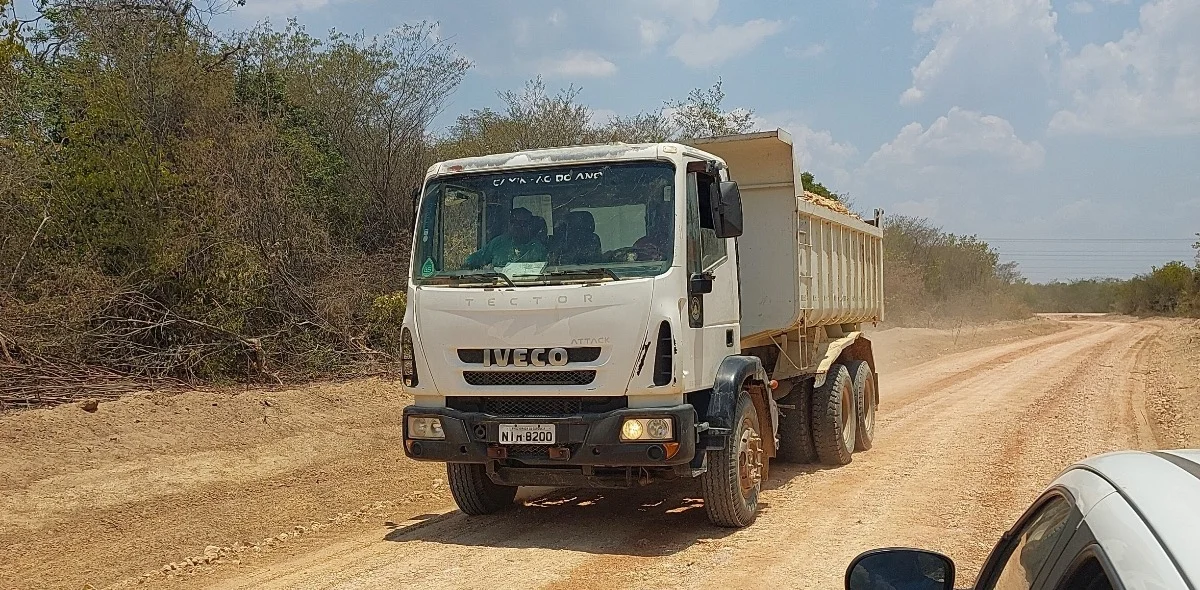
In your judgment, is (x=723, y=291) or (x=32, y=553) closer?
(x=32, y=553)

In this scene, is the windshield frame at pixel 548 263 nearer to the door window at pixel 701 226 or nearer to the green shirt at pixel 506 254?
the green shirt at pixel 506 254

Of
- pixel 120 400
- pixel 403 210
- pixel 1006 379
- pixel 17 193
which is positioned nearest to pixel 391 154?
pixel 403 210

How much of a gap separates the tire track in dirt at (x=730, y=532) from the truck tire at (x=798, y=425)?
18cm

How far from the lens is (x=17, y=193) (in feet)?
42.4

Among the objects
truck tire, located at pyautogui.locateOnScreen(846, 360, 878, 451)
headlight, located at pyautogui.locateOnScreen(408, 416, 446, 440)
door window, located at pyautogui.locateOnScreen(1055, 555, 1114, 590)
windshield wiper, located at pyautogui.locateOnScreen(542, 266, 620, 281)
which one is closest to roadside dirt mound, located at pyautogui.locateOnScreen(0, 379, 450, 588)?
headlight, located at pyautogui.locateOnScreen(408, 416, 446, 440)

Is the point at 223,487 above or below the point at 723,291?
below

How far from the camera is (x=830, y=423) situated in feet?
32.7

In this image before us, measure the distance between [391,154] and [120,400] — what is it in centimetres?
1144

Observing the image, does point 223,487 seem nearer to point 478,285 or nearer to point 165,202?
point 478,285

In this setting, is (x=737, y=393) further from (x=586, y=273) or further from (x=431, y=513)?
(x=431, y=513)

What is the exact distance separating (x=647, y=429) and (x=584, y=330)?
2.52 feet

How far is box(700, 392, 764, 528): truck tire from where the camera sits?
7105mm

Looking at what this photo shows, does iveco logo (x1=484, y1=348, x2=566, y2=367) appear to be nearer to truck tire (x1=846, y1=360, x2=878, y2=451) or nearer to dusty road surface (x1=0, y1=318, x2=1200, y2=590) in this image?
dusty road surface (x1=0, y1=318, x2=1200, y2=590)

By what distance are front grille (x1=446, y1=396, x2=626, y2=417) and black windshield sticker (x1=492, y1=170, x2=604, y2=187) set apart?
161 centimetres
